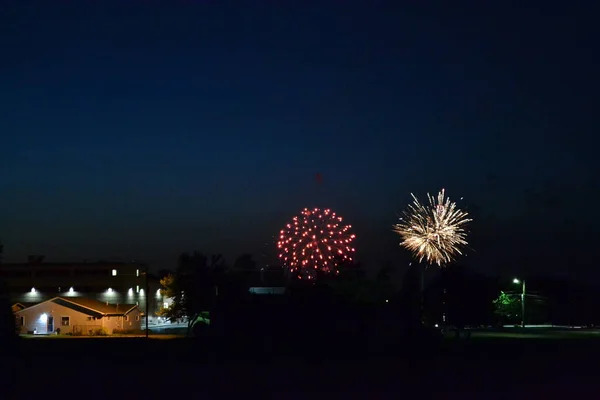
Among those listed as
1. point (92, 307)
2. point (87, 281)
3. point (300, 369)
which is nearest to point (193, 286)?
point (92, 307)

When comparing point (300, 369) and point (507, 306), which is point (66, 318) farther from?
point (507, 306)

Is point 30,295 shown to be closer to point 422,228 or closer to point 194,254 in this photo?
point 194,254

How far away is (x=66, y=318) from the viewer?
88625mm

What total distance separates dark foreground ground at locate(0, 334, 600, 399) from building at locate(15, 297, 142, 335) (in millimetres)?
31654

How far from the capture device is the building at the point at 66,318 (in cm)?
8806

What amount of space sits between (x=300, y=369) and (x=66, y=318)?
55.5 m

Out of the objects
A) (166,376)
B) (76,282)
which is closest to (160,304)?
(76,282)

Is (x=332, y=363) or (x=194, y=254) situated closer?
(x=332, y=363)

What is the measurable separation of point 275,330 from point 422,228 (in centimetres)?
1890

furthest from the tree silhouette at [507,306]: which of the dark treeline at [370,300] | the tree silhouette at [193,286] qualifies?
the tree silhouette at [193,286]

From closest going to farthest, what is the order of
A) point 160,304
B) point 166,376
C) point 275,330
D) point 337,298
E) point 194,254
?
1. point 166,376
2. point 275,330
3. point 337,298
4. point 194,254
5. point 160,304

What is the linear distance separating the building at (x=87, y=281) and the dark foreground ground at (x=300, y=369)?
2205 inches

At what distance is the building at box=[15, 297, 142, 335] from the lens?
3467 inches

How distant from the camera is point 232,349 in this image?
5219cm
